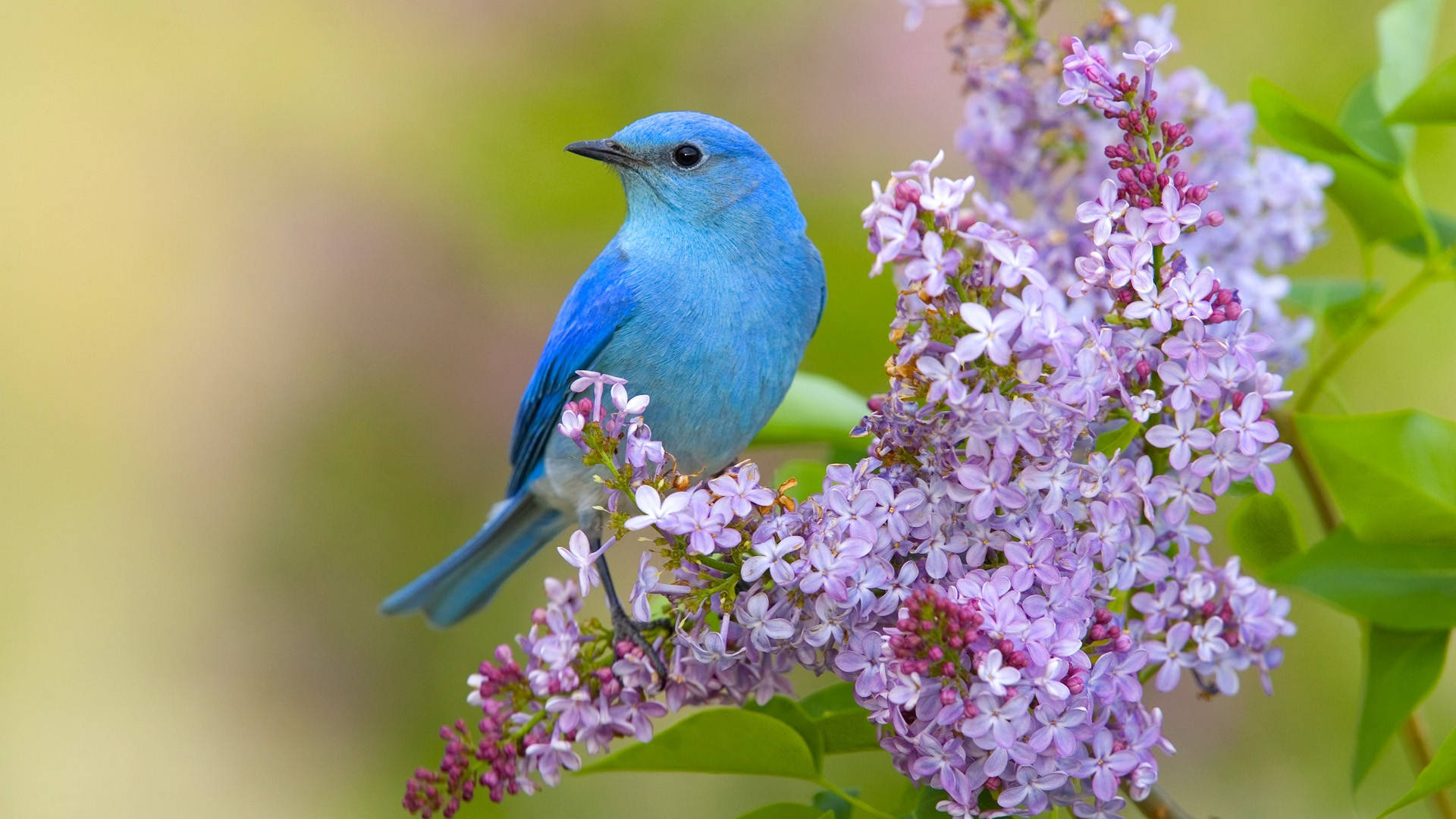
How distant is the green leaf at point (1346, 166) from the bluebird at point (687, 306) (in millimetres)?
984

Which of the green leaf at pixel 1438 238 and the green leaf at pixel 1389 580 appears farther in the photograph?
the green leaf at pixel 1438 238

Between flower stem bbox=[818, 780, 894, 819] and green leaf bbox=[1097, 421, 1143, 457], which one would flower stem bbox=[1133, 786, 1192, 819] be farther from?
green leaf bbox=[1097, 421, 1143, 457]

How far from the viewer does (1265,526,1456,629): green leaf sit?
1.93 metres

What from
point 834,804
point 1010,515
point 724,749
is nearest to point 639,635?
point 724,749

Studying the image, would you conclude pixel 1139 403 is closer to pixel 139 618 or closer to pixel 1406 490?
pixel 1406 490

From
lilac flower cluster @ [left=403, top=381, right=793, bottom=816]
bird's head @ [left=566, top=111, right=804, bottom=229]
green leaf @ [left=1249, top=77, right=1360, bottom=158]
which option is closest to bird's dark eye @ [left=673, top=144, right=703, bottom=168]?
bird's head @ [left=566, top=111, right=804, bottom=229]

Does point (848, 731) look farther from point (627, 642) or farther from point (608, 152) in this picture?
point (608, 152)

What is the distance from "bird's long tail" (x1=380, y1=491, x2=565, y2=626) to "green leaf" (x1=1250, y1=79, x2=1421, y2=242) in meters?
1.90

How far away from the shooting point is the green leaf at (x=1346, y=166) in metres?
2.22

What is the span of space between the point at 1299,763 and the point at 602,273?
117 inches

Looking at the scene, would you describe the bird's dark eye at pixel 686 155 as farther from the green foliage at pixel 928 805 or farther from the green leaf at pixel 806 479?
the green foliage at pixel 928 805

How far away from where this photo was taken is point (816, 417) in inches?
100

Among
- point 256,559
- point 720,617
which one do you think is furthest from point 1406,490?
point 256,559

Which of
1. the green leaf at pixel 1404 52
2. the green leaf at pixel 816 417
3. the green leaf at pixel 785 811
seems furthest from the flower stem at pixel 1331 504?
the green leaf at pixel 785 811
